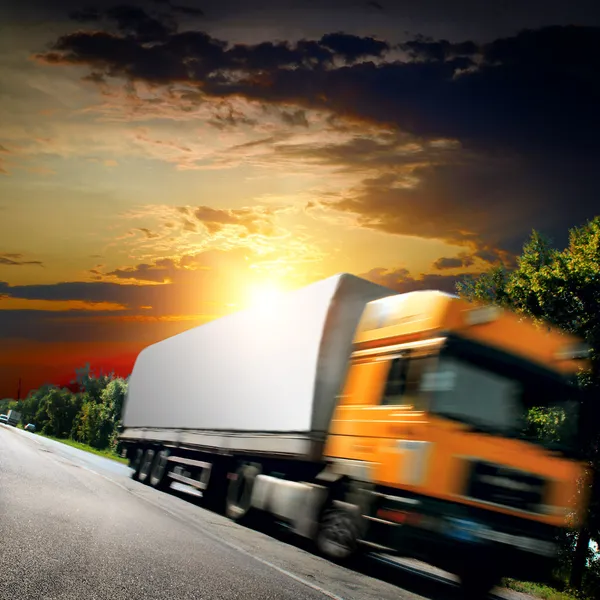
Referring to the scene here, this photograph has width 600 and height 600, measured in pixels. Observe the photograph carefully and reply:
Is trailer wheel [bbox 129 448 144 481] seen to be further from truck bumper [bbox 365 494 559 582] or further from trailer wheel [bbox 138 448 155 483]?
truck bumper [bbox 365 494 559 582]

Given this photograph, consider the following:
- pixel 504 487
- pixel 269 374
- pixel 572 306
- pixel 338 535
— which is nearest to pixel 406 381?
pixel 504 487

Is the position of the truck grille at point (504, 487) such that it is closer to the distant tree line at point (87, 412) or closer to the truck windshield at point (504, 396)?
the truck windshield at point (504, 396)

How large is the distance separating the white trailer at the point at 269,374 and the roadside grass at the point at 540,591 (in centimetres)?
346

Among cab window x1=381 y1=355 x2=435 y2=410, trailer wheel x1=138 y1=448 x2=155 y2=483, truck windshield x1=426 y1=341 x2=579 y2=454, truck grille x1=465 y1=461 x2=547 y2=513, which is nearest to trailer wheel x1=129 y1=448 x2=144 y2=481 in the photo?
trailer wheel x1=138 y1=448 x2=155 y2=483

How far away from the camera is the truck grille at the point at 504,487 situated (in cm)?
696

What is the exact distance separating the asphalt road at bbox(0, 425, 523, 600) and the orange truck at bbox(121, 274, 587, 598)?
60 centimetres

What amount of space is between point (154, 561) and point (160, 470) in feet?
37.8

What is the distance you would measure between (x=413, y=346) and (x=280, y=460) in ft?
13.3

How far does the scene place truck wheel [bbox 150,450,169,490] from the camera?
17.5 meters

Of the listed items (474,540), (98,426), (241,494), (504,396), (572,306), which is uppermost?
(572,306)

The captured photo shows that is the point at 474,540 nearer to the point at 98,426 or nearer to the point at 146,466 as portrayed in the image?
the point at 146,466

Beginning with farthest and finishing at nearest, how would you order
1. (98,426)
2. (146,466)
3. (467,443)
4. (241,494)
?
(98,426)
(146,466)
(241,494)
(467,443)

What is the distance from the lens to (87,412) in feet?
245

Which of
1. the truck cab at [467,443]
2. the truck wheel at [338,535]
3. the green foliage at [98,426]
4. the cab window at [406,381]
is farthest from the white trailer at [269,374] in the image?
the green foliage at [98,426]
